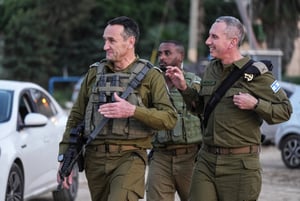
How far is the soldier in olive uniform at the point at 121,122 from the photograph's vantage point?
5383 mm

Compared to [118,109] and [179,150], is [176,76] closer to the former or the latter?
[118,109]

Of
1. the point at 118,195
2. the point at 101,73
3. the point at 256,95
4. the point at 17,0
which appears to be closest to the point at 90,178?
the point at 118,195

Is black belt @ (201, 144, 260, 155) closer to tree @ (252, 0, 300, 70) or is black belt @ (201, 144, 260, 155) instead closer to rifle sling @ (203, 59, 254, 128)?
rifle sling @ (203, 59, 254, 128)

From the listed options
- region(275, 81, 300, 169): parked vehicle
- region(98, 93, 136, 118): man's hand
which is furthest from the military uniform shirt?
region(275, 81, 300, 169): parked vehicle

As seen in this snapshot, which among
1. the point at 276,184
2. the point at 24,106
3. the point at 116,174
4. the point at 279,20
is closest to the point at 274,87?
the point at 116,174

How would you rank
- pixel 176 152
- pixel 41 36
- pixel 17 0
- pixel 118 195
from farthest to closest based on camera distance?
pixel 17 0 < pixel 41 36 < pixel 176 152 < pixel 118 195

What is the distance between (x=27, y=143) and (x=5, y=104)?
519 mm

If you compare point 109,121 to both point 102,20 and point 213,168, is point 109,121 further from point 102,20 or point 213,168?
point 102,20

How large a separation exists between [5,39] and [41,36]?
6.74ft

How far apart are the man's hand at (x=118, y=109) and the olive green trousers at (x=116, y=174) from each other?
41 cm

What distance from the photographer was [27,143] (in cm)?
843

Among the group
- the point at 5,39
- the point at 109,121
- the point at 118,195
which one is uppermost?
the point at 5,39

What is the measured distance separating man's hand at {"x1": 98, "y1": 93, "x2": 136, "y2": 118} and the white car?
2.75 m

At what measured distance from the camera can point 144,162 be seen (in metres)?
5.55
